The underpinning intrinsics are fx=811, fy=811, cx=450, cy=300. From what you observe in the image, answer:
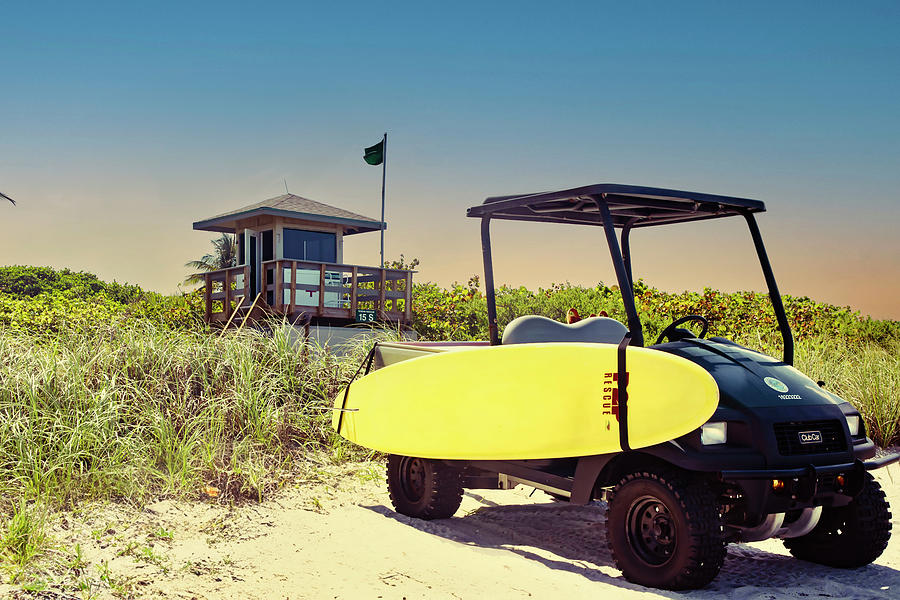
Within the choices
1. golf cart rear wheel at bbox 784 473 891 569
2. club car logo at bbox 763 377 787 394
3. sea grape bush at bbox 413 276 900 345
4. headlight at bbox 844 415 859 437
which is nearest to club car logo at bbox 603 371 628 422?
club car logo at bbox 763 377 787 394

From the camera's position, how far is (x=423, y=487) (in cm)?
557

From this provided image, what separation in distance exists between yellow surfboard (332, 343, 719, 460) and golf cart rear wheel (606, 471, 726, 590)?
9.1 inches

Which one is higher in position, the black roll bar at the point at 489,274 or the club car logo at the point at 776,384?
the black roll bar at the point at 489,274

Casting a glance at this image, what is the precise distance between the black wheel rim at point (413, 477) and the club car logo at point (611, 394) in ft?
6.12

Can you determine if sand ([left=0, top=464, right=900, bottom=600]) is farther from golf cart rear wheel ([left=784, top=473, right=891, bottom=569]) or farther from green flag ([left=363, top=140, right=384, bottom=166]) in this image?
green flag ([left=363, top=140, right=384, bottom=166])

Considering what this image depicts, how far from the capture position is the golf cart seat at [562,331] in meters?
4.95

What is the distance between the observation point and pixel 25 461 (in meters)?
5.53

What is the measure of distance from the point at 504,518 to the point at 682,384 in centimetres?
257

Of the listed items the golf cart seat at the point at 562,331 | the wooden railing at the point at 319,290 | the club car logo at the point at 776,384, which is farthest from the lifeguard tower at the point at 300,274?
the club car logo at the point at 776,384

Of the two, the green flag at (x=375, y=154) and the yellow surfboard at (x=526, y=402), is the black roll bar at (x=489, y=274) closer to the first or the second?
the yellow surfboard at (x=526, y=402)

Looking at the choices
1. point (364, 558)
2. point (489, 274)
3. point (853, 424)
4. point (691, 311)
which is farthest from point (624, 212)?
point (691, 311)

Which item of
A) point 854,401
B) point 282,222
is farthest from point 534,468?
point 282,222

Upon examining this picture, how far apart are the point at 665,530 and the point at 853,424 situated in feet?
3.92

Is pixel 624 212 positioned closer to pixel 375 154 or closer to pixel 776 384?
pixel 776 384
